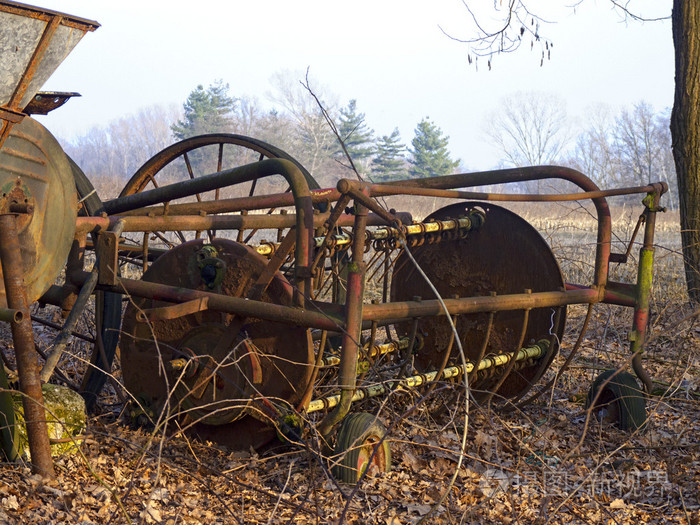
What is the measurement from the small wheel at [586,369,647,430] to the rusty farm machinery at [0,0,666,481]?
1 centimetres

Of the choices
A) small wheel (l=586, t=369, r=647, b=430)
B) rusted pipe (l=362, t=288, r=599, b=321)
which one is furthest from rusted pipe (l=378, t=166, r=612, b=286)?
small wheel (l=586, t=369, r=647, b=430)

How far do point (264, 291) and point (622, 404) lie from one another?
2.41m

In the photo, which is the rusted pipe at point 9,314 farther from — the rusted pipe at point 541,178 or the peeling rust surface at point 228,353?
the rusted pipe at point 541,178

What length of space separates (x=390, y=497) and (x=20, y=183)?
243 cm

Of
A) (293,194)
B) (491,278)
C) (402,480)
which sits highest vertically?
(293,194)

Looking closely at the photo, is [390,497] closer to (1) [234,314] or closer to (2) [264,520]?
(2) [264,520]

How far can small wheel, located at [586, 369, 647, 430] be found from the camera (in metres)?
4.25

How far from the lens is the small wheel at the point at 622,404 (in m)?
4.25

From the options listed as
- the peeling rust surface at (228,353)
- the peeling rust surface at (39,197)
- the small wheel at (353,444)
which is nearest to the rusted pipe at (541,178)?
the peeling rust surface at (228,353)

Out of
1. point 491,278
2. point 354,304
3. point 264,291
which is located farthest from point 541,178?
point 264,291

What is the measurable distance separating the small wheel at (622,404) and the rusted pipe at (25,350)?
122 inches

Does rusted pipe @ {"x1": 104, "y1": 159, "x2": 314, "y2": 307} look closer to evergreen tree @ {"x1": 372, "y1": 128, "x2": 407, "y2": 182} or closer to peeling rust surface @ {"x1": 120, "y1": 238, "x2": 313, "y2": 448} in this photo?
peeling rust surface @ {"x1": 120, "y1": 238, "x2": 313, "y2": 448}

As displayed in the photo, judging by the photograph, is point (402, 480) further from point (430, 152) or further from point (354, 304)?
point (430, 152)

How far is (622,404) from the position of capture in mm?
4289
